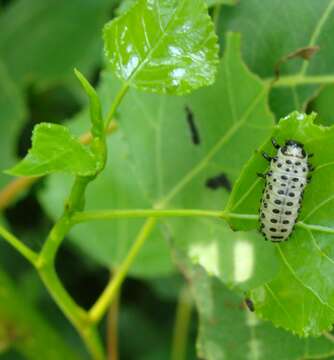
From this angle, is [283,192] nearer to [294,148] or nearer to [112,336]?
[294,148]

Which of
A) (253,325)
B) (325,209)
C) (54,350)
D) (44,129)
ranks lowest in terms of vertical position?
Answer: (54,350)

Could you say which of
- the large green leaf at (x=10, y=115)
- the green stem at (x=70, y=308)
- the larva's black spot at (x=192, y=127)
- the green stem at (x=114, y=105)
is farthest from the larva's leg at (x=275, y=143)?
the large green leaf at (x=10, y=115)

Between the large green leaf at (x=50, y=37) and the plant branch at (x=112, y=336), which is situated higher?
the large green leaf at (x=50, y=37)

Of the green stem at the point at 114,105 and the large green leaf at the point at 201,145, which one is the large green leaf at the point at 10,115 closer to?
the large green leaf at the point at 201,145

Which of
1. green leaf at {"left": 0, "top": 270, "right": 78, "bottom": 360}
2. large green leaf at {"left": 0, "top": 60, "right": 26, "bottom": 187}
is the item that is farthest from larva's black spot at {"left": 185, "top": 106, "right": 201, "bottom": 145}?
large green leaf at {"left": 0, "top": 60, "right": 26, "bottom": 187}

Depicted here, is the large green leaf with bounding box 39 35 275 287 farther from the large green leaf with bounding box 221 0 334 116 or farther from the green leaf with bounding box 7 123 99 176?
the green leaf with bounding box 7 123 99 176

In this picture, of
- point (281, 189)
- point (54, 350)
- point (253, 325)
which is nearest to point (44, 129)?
point (281, 189)

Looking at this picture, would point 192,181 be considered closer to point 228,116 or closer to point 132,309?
point 228,116
